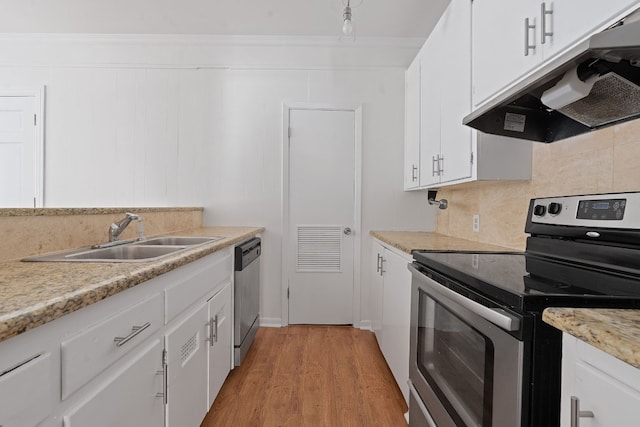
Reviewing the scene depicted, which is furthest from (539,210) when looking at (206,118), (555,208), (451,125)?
(206,118)

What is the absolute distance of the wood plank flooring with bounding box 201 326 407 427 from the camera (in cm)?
173

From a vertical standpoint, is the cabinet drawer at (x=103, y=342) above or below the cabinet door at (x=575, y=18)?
below

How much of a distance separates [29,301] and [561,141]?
1.90m

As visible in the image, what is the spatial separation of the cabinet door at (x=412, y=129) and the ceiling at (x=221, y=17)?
0.47 m

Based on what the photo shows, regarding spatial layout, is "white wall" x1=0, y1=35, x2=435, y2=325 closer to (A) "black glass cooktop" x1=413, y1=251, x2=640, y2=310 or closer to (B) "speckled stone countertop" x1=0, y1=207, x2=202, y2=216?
(B) "speckled stone countertop" x1=0, y1=207, x2=202, y2=216

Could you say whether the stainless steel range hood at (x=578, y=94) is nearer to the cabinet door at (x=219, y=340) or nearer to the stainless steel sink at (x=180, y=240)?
the cabinet door at (x=219, y=340)

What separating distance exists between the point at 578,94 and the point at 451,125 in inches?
35.9

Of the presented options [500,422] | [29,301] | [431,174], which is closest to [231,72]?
[431,174]

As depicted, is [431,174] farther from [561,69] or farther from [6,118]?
[6,118]

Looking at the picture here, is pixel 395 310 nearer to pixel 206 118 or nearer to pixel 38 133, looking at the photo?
pixel 206 118

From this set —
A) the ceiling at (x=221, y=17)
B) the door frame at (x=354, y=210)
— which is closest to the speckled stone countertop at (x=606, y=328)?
the door frame at (x=354, y=210)

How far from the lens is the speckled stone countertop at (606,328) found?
19.1 inches

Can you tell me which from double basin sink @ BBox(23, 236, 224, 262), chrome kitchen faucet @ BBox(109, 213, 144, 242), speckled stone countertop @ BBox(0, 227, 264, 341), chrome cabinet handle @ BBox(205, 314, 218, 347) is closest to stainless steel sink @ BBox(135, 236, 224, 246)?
double basin sink @ BBox(23, 236, 224, 262)

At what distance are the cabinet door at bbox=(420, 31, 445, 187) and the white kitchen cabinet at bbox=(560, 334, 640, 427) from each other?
1.58 meters
